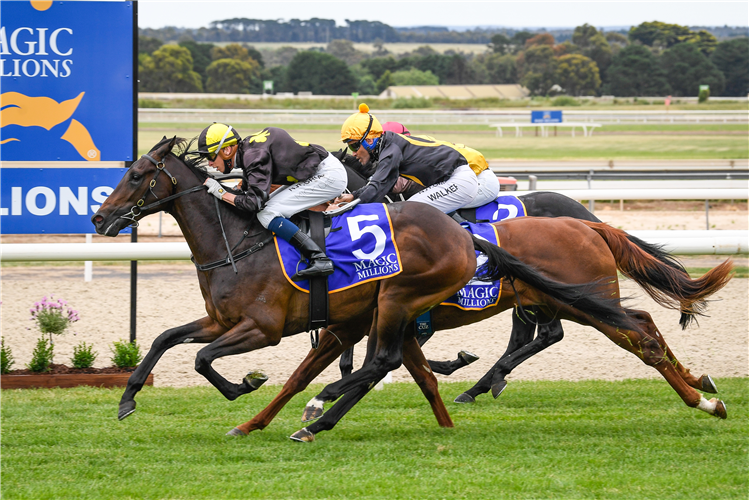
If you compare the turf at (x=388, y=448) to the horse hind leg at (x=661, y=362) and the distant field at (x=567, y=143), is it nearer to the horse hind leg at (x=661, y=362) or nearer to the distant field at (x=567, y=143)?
the horse hind leg at (x=661, y=362)

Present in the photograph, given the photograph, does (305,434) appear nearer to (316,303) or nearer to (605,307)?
(316,303)

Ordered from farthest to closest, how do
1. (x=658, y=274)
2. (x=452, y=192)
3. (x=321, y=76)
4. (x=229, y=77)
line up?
(x=229, y=77) → (x=321, y=76) → (x=452, y=192) → (x=658, y=274)

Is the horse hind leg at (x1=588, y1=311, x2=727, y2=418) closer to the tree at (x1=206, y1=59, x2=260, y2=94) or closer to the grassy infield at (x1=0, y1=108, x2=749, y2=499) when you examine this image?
the grassy infield at (x1=0, y1=108, x2=749, y2=499)

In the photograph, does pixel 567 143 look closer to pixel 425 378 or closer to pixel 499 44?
pixel 425 378

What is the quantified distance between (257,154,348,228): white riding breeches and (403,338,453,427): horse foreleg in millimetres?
983

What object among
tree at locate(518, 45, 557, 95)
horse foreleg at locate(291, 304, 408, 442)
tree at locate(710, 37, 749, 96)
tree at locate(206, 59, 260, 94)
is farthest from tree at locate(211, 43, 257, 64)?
horse foreleg at locate(291, 304, 408, 442)

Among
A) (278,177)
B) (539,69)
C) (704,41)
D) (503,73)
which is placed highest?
(704,41)

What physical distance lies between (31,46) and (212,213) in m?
2.71

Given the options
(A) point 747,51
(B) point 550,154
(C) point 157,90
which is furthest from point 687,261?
(A) point 747,51

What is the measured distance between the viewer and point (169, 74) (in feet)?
184

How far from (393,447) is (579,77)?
70.0 meters

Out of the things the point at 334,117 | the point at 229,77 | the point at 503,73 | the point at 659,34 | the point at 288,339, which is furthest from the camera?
the point at 659,34

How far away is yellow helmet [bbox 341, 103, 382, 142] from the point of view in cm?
504

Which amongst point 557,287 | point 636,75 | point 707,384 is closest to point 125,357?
point 557,287
